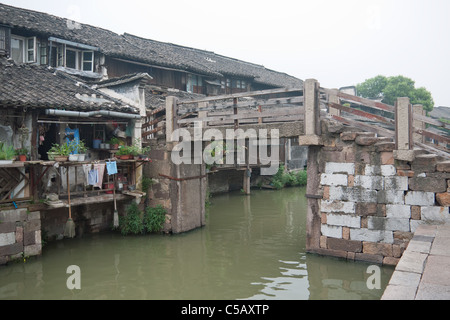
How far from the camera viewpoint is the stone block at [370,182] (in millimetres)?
8914

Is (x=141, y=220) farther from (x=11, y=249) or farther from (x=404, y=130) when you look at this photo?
(x=404, y=130)

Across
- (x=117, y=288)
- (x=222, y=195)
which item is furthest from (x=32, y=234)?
(x=222, y=195)

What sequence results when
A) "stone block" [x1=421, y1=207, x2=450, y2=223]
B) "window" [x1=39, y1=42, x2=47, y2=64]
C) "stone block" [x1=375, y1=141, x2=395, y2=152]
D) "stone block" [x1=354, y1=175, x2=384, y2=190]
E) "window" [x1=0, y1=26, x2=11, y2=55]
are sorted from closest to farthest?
"stone block" [x1=421, y1=207, x2=450, y2=223], "stone block" [x1=375, y1=141, x2=395, y2=152], "stone block" [x1=354, y1=175, x2=384, y2=190], "window" [x1=0, y1=26, x2=11, y2=55], "window" [x1=39, y1=42, x2=47, y2=64]

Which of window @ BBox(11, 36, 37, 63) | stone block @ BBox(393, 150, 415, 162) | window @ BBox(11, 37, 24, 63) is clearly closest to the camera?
stone block @ BBox(393, 150, 415, 162)

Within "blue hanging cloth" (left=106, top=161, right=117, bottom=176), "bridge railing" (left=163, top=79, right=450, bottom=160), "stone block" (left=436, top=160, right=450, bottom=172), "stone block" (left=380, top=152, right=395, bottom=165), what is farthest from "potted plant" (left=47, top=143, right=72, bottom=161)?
"stone block" (left=436, top=160, right=450, bottom=172)

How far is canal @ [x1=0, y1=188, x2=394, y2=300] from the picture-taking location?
27.0 feet

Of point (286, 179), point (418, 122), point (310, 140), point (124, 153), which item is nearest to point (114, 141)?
point (124, 153)

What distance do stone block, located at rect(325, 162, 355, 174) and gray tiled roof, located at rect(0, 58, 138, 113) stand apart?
6671mm

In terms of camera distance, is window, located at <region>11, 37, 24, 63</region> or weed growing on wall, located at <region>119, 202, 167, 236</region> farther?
window, located at <region>11, 37, 24, 63</region>

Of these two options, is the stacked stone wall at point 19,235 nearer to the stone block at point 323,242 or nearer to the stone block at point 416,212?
the stone block at point 323,242

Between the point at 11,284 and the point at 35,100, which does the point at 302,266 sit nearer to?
the point at 11,284

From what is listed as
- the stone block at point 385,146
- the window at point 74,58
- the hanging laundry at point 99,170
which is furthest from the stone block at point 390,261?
the window at point 74,58

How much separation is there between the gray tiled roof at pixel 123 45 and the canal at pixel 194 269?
9.24m

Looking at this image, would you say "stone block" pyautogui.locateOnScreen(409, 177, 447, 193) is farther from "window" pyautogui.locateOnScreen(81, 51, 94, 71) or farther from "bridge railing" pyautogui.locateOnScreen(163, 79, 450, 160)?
"window" pyautogui.locateOnScreen(81, 51, 94, 71)
